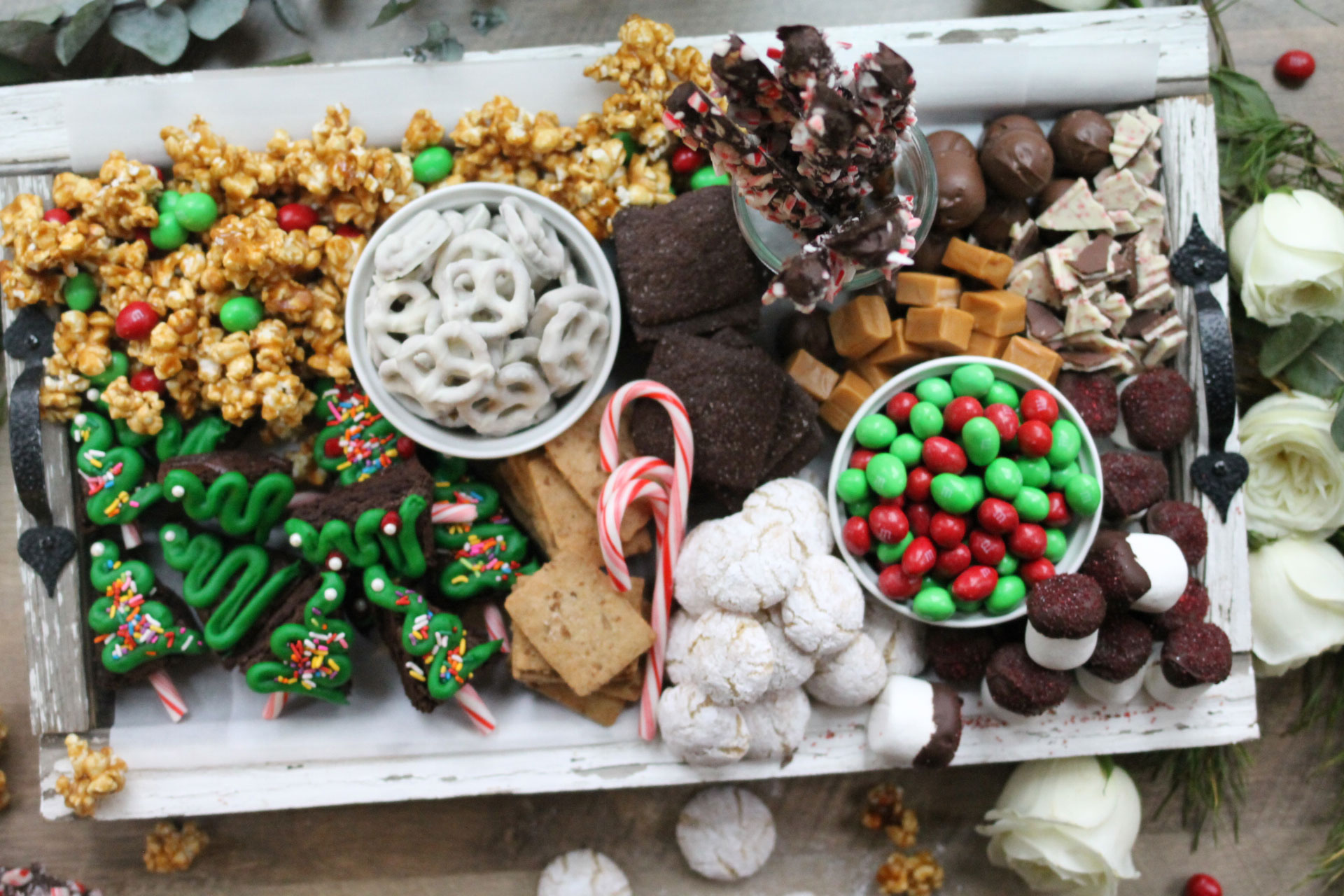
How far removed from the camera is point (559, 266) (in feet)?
5.24

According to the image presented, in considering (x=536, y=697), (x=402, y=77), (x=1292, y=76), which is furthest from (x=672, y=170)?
(x=1292, y=76)

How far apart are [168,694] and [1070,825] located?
163 centimetres

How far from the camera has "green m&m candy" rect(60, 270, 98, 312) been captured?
166 cm

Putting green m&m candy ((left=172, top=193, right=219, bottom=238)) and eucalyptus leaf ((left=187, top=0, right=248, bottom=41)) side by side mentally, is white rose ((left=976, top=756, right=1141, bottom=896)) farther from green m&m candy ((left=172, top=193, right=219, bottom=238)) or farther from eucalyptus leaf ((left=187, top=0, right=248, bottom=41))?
eucalyptus leaf ((left=187, top=0, right=248, bottom=41))

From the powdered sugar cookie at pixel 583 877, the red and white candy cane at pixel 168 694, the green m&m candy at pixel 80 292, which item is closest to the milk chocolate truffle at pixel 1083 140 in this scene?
the powdered sugar cookie at pixel 583 877

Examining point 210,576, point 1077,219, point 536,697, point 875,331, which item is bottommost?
point 536,697

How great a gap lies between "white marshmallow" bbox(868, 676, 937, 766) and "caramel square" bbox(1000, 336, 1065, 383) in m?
0.58

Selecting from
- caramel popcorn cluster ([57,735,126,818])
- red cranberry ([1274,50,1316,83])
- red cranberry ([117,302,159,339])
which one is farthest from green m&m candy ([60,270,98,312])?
red cranberry ([1274,50,1316,83])

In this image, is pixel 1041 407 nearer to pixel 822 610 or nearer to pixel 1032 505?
pixel 1032 505

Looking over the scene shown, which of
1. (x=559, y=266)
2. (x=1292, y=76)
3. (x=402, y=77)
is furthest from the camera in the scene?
(x=1292, y=76)

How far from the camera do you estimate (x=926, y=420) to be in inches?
62.7

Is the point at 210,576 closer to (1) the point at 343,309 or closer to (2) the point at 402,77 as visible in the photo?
(1) the point at 343,309

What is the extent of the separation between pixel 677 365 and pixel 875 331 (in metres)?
0.36

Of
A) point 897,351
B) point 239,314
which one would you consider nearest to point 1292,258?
point 897,351
